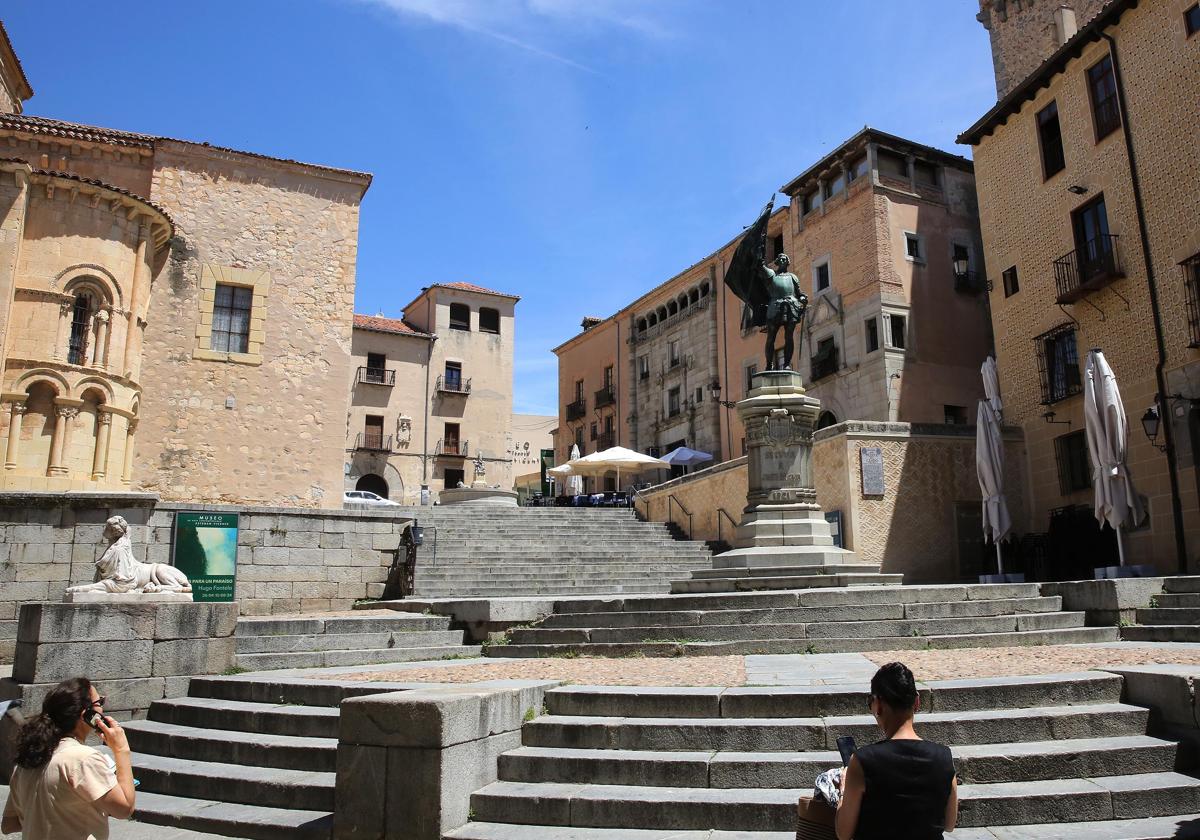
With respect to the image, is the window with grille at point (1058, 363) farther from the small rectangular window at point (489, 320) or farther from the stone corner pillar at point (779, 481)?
the small rectangular window at point (489, 320)

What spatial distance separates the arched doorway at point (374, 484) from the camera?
3644 cm

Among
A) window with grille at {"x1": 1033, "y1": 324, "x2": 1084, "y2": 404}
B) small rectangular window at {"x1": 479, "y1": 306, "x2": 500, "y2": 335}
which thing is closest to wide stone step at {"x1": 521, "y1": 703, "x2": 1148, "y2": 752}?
window with grille at {"x1": 1033, "y1": 324, "x2": 1084, "y2": 404}

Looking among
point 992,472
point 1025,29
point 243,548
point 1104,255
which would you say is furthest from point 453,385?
point 1104,255

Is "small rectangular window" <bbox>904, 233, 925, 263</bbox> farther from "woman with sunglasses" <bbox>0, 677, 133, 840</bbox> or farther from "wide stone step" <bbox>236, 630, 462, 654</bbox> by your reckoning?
"woman with sunglasses" <bbox>0, 677, 133, 840</bbox>

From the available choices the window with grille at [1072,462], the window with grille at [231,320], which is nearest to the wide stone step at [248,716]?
the window with grille at [231,320]

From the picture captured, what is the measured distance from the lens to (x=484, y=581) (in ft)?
50.6

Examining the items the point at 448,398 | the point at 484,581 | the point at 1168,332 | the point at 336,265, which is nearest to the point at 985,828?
the point at 484,581

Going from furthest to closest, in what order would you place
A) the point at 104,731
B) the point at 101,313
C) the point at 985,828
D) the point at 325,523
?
the point at 101,313 → the point at 325,523 → the point at 985,828 → the point at 104,731

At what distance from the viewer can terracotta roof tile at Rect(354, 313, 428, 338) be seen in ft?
121

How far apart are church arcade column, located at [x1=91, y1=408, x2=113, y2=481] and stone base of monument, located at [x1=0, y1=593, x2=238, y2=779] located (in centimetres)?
948

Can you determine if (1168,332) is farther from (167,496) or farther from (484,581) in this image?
(167,496)

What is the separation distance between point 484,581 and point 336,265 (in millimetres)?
8831

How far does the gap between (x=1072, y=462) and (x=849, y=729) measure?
16065 millimetres

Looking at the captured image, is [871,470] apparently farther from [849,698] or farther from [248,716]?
[248,716]
